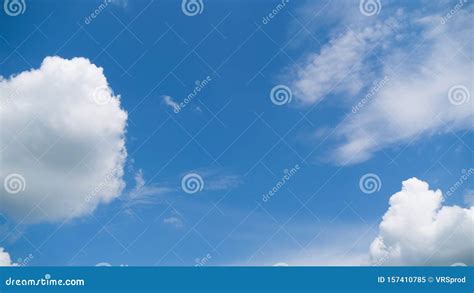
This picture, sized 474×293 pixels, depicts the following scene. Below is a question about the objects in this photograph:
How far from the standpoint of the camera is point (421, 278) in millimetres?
11195

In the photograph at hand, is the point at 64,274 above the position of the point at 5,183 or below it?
below

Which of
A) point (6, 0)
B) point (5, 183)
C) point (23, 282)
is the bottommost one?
point (23, 282)

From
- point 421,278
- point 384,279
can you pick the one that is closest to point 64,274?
point 384,279

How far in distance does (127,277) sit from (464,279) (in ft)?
27.7

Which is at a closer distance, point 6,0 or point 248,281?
point 248,281

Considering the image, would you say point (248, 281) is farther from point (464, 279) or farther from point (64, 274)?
point (464, 279)

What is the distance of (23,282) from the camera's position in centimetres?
1087

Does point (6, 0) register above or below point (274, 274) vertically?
above

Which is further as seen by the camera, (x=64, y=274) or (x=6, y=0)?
(x=6, y=0)

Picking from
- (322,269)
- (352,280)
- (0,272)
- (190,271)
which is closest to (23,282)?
(0,272)

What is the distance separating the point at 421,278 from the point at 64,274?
349 inches

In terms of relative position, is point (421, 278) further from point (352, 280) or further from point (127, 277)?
point (127, 277)

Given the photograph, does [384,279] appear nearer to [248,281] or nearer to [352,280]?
[352,280]

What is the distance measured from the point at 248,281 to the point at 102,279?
3.56 m
